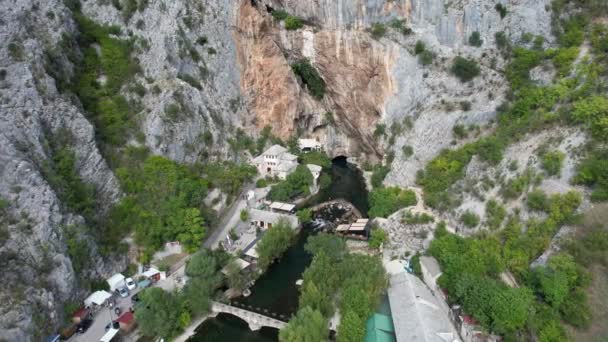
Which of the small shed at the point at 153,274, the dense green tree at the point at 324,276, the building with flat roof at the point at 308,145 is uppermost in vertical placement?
the building with flat roof at the point at 308,145

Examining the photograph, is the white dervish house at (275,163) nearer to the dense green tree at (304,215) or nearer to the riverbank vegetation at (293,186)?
the riverbank vegetation at (293,186)

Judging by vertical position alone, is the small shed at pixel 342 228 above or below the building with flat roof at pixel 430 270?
below

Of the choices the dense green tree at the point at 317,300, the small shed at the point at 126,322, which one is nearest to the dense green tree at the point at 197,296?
the small shed at the point at 126,322

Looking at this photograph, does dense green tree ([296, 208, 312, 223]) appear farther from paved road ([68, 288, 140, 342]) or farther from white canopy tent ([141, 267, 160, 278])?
paved road ([68, 288, 140, 342])

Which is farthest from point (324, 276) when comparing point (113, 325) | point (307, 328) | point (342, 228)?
point (113, 325)

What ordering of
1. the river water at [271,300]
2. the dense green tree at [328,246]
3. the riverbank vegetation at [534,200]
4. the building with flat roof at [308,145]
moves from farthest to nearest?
the building with flat roof at [308,145]
the dense green tree at [328,246]
the river water at [271,300]
the riverbank vegetation at [534,200]

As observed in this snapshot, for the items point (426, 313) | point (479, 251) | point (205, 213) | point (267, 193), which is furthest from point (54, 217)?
point (479, 251)

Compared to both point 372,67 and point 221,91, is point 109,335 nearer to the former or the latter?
point 221,91
